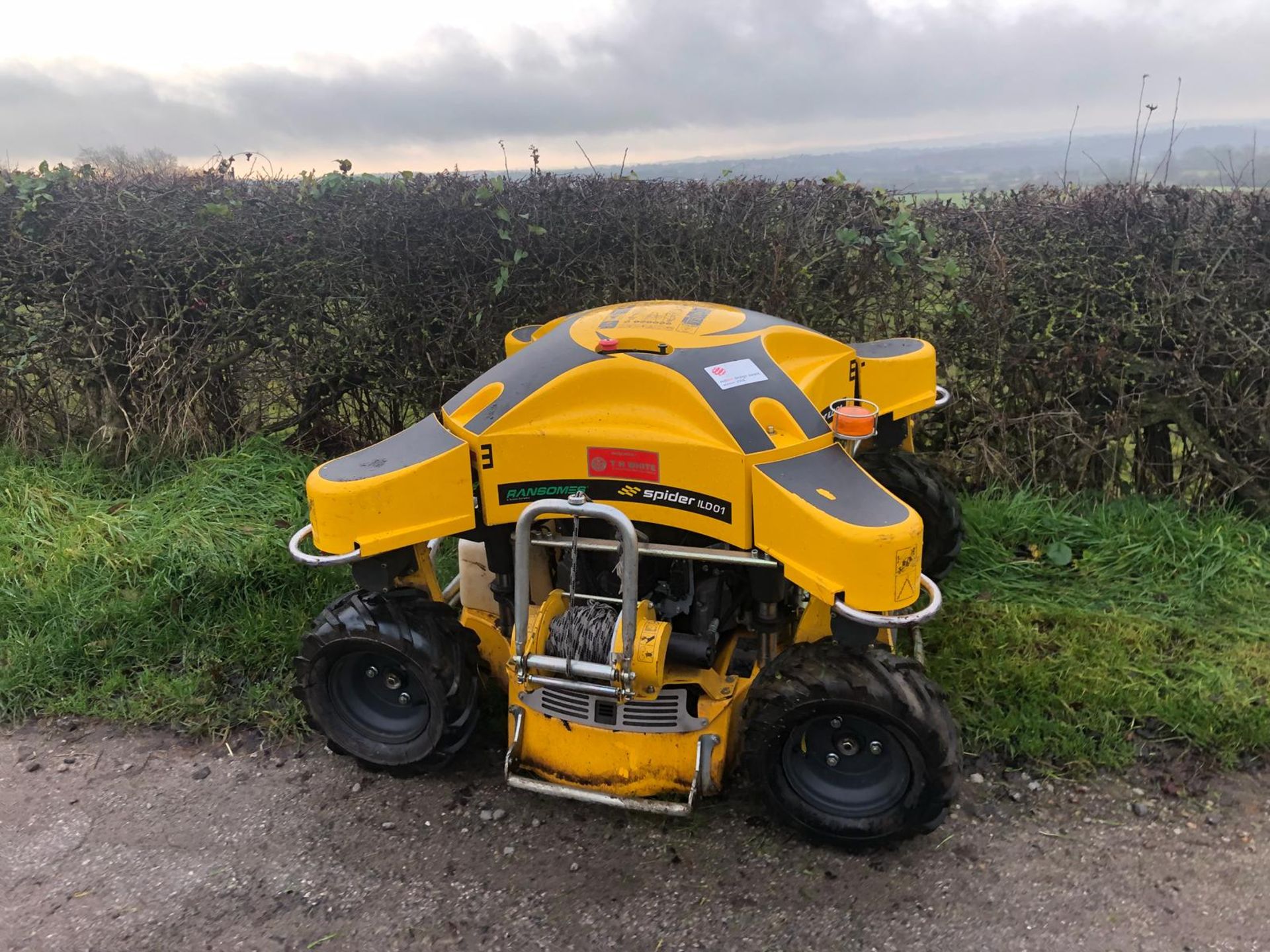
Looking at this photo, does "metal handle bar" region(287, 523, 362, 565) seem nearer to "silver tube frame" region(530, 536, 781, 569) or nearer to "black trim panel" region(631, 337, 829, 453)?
"silver tube frame" region(530, 536, 781, 569)

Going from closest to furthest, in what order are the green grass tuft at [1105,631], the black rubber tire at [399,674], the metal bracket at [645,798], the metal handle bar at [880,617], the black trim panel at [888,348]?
1. the metal handle bar at [880,617]
2. the metal bracket at [645,798]
3. the black rubber tire at [399,674]
4. the green grass tuft at [1105,631]
5. the black trim panel at [888,348]

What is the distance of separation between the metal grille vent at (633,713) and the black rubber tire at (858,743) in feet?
0.64

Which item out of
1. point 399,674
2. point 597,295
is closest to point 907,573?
point 399,674

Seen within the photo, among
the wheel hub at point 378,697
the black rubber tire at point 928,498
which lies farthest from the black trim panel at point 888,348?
the wheel hub at point 378,697

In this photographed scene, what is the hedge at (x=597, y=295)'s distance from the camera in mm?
4172

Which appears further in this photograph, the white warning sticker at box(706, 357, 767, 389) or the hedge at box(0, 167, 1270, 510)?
the hedge at box(0, 167, 1270, 510)

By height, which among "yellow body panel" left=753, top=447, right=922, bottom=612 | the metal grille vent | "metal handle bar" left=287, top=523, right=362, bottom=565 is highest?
"yellow body panel" left=753, top=447, right=922, bottom=612

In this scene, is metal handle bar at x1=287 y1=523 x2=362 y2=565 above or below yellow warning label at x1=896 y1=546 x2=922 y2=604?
below

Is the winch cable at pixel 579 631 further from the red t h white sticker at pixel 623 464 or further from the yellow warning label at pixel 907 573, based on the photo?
the yellow warning label at pixel 907 573

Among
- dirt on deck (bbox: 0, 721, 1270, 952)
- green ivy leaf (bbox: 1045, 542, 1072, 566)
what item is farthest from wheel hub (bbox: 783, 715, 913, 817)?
green ivy leaf (bbox: 1045, 542, 1072, 566)

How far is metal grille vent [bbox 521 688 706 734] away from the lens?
8.83 feet

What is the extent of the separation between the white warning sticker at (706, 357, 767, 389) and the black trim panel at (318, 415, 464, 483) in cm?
78

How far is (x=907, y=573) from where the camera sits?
2.31 metres

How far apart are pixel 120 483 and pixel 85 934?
10.5ft
